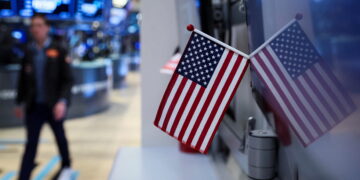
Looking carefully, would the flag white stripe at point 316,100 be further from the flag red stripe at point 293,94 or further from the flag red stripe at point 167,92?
the flag red stripe at point 167,92

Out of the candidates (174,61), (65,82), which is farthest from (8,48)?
(174,61)

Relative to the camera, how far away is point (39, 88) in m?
3.88

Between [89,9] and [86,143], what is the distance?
2.30 meters

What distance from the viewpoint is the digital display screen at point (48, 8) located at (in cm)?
580

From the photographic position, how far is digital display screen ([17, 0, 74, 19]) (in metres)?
5.80

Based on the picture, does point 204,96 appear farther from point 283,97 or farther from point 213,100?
point 283,97

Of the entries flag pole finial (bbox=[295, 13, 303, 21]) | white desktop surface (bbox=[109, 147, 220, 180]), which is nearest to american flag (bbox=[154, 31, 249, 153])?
flag pole finial (bbox=[295, 13, 303, 21])

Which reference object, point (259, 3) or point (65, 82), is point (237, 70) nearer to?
point (259, 3)

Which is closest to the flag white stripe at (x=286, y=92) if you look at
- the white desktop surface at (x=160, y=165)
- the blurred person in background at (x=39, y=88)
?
the white desktop surface at (x=160, y=165)

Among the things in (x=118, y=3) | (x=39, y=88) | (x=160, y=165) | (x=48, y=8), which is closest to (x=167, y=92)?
(x=160, y=165)

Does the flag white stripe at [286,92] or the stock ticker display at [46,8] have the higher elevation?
the stock ticker display at [46,8]

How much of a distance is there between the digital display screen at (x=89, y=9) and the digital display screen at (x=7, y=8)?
38.1 inches

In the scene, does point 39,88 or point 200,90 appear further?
point 39,88

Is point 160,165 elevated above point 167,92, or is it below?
below
